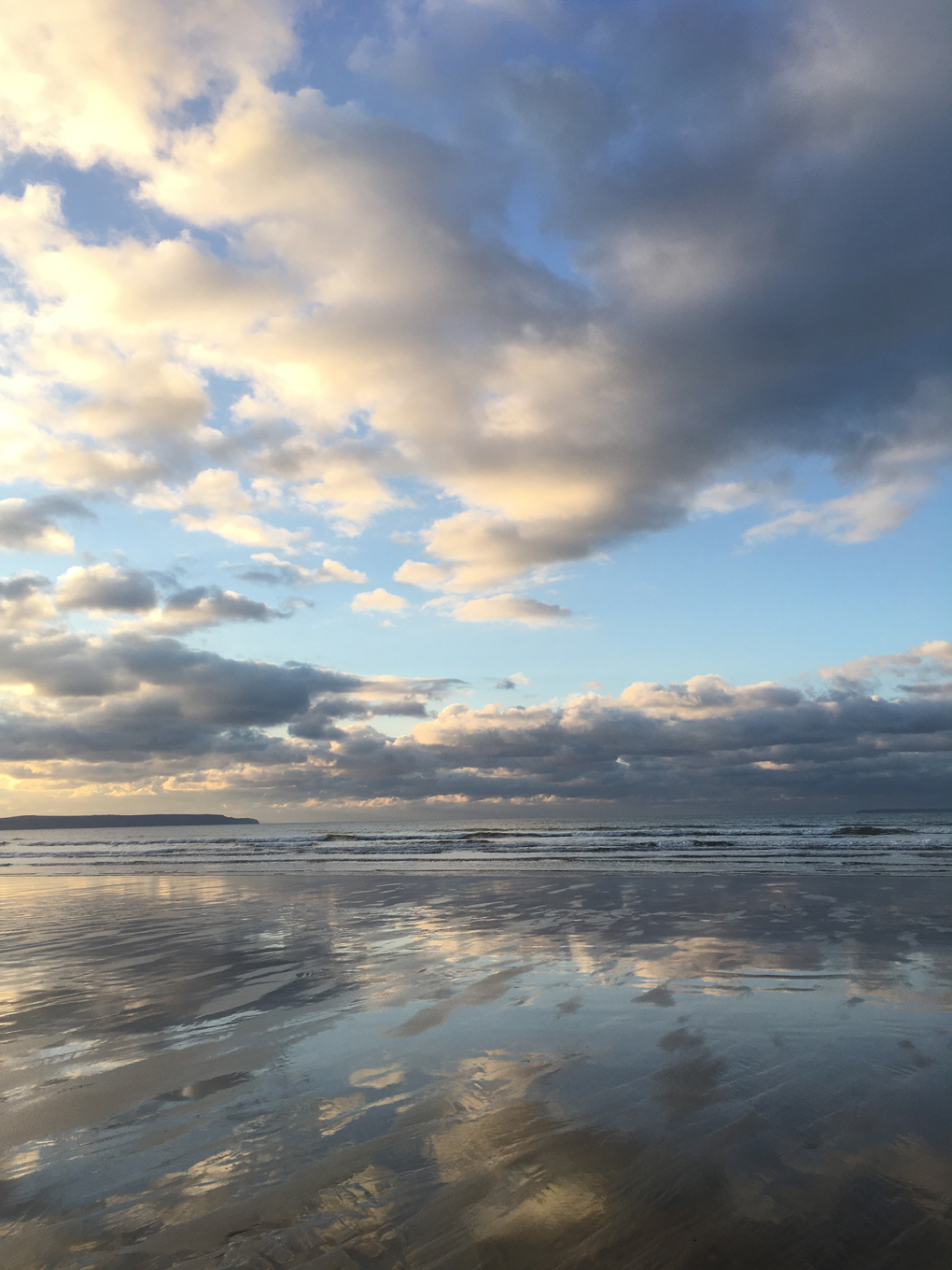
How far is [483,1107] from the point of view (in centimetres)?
422

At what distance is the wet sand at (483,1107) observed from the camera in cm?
291

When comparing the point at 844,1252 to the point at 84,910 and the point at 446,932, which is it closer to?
the point at 446,932

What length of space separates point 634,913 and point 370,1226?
1109 cm

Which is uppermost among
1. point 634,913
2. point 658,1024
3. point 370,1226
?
point 370,1226

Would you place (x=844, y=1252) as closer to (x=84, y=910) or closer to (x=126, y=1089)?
(x=126, y=1089)

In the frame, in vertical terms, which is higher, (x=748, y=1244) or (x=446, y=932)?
(x=748, y=1244)

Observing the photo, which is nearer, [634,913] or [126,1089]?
[126,1089]

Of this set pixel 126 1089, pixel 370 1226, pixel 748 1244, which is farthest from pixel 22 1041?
pixel 748 1244

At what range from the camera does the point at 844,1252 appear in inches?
110

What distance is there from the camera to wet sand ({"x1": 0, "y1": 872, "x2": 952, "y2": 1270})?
291 cm

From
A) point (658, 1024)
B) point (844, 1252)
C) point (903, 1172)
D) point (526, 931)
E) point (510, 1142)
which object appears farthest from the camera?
point (526, 931)

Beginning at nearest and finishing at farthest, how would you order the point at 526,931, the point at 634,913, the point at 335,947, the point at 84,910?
the point at 335,947 → the point at 526,931 → the point at 634,913 → the point at 84,910

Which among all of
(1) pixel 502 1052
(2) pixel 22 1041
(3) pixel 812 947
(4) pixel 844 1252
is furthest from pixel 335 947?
(4) pixel 844 1252

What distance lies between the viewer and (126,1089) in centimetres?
471
